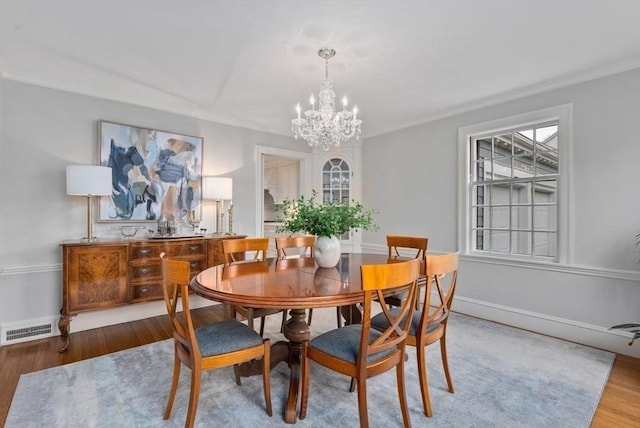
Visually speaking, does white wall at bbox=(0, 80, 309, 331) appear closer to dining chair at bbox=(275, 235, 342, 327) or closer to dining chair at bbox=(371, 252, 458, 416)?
dining chair at bbox=(275, 235, 342, 327)

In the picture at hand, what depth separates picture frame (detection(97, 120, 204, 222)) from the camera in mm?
3412

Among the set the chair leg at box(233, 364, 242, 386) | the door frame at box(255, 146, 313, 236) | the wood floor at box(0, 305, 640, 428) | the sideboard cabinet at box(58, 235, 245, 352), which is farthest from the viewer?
the door frame at box(255, 146, 313, 236)

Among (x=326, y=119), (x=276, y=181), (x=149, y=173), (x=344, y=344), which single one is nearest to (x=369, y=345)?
(x=344, y=344)

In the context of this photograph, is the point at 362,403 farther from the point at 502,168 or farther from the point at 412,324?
the point at 502,168

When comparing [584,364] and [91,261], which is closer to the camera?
[584,364]

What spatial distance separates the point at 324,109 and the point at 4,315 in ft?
11.4

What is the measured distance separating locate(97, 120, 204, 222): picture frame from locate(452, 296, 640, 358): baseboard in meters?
3.61

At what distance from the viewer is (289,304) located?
5.15ft

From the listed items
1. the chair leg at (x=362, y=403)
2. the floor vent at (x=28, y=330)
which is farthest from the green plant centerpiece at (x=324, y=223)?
the floor vent at (x=28, y=330)

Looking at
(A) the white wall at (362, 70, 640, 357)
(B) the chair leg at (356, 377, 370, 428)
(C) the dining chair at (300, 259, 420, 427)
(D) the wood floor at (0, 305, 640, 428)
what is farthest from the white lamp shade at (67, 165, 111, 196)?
(A) the white wall at (362, 70, 640, 357)

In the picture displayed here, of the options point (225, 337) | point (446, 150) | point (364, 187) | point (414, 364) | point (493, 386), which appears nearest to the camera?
point (225, 337)

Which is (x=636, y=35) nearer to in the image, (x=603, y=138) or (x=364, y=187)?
(x=603, y=138)

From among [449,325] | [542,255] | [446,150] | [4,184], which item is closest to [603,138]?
[542,255]

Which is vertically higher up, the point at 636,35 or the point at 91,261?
the point at 636,35
